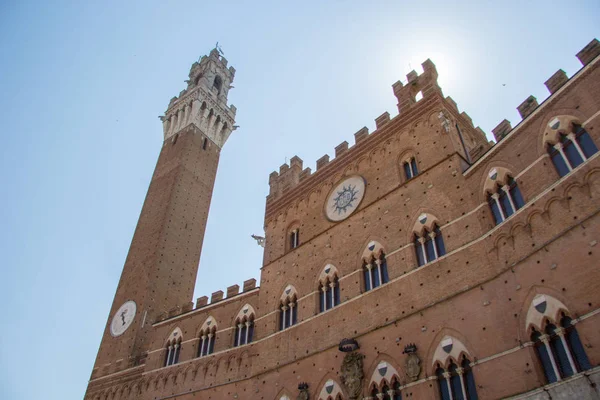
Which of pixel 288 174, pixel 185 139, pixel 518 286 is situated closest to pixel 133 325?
pixel 288 174

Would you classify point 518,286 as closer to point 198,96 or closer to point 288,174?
point 288,174

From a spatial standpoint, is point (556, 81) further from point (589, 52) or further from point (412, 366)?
point (412, 366)

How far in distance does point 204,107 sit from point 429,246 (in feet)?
80.5

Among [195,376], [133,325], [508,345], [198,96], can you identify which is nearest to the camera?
[508,345]

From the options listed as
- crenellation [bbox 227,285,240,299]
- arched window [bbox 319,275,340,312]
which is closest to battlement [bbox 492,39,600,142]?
arched window [bbox 319,275,340,312]

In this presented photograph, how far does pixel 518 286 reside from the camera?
1016cm

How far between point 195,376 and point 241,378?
92.7 inches

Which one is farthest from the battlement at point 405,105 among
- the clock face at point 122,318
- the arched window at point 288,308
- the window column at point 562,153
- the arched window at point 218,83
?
the arched window at point 218,83

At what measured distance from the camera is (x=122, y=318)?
2319cm

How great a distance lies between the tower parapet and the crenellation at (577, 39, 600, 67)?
25.5 m

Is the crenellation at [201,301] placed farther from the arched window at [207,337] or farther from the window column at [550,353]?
the window column at [550,353]

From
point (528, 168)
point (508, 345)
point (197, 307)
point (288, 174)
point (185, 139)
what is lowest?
point (508, 345)

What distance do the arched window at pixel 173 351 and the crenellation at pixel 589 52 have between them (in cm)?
1646

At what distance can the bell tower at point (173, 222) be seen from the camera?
73.9 ft
